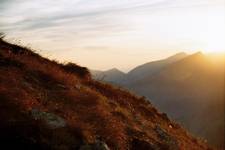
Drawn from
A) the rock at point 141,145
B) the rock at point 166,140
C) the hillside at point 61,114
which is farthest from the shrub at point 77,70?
the rock at point 141,145

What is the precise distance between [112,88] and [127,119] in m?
6.44

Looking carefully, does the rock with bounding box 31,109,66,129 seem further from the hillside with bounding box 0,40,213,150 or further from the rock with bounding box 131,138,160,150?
the rock with bounding box 131,138,160,150

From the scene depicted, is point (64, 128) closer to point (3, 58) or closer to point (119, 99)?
point (3, 58)

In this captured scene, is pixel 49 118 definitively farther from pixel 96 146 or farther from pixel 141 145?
pixel 141 145

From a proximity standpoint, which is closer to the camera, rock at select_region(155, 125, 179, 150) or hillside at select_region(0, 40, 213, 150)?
hillside at select_region(0, 40, 213, 150)

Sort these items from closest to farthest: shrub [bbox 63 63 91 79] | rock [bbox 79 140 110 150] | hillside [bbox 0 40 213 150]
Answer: hillside [bbox 0 40 213 150]
rock [bbox 79 140 110 150]
shrub [bbox 63 63 91 79]

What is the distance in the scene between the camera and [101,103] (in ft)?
70.7

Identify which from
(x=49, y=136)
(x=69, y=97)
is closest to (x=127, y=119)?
(x=69, y=97)

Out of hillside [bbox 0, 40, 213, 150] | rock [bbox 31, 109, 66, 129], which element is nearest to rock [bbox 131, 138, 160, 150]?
hillside [bbox 0, 40, 213, 150]

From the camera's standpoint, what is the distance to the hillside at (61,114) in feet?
52.3

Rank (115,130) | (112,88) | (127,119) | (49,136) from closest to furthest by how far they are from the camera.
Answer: (49,136) < (115,130) < (127,119) < (112,88)

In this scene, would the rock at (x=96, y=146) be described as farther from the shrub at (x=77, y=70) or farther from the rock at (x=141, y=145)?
the shrub at (x=77, y=70)

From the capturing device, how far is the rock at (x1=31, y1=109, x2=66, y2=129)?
1683 cm

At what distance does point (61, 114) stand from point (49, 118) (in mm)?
880
